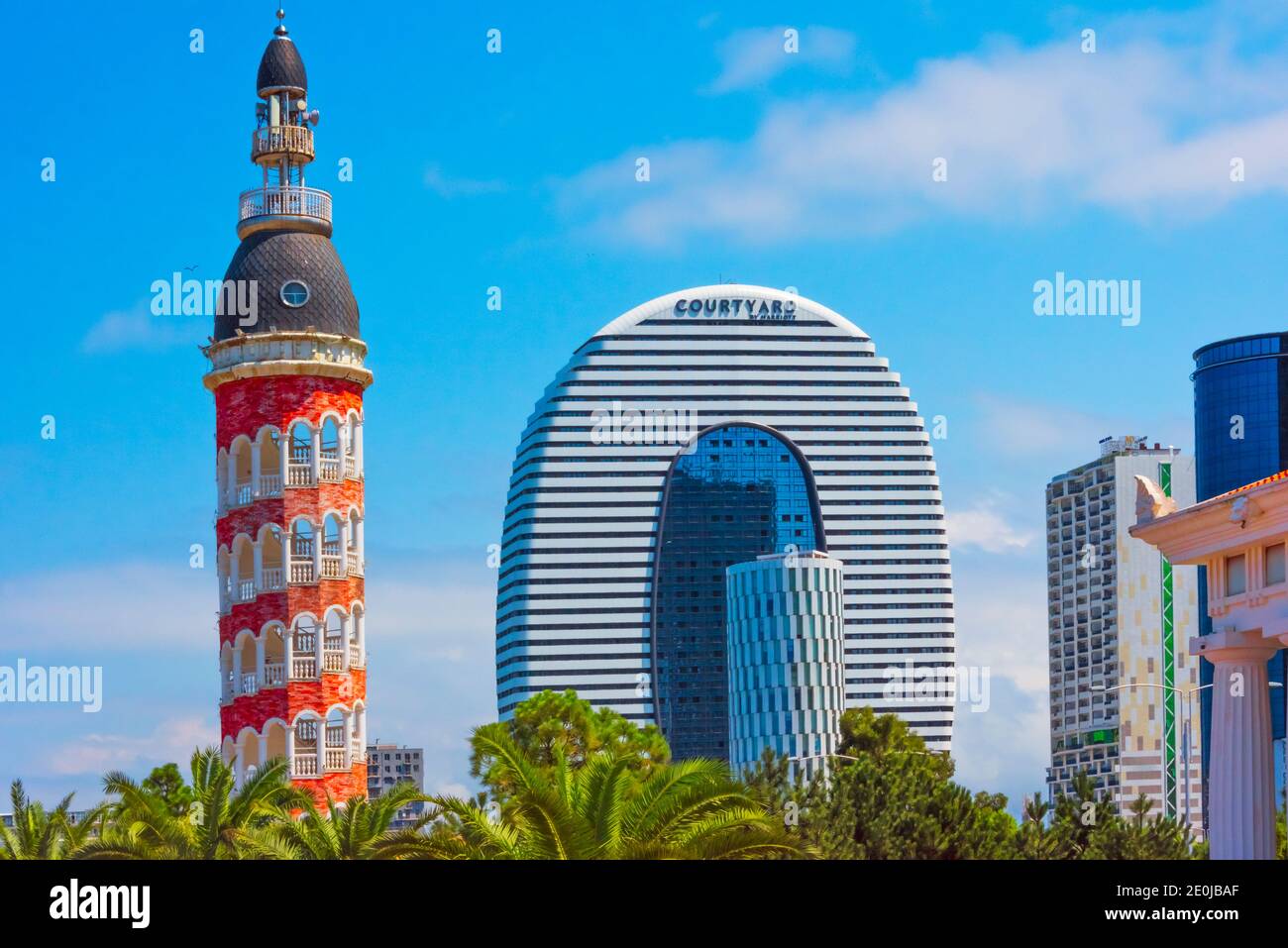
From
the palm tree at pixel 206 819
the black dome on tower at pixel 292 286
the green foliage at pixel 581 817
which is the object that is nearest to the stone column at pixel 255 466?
the black dome on tower at pixel 292 286

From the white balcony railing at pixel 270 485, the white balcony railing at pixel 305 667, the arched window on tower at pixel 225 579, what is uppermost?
the white balcony railing at pixel 270 485

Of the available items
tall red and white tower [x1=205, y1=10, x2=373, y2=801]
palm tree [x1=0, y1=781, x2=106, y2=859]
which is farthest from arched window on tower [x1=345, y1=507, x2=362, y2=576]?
palm tree [x1=0, y1=781, x2=106, y2=859]

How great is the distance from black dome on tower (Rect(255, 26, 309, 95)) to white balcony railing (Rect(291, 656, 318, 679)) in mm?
19858

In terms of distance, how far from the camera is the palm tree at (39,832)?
44969 mm

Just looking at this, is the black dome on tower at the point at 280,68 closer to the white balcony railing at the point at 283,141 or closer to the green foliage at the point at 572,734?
the white balcony railing at the point at 283,141

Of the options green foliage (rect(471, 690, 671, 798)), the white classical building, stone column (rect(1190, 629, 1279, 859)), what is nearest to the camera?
the white classical building

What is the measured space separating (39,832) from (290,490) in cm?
2528

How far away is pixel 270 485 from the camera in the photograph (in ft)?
233

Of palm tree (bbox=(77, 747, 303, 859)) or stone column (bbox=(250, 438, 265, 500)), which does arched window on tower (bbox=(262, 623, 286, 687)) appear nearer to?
stone column (bbox=(250, 438, 265, 500))

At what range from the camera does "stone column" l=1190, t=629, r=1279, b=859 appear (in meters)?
33.7

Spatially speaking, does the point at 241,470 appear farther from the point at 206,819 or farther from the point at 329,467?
the point at 206,819

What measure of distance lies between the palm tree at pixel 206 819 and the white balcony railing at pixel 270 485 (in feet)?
53.8

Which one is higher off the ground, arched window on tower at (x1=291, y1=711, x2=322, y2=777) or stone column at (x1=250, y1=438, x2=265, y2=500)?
stone column at (x1=250, y1=438, x2=265, y2=500)
